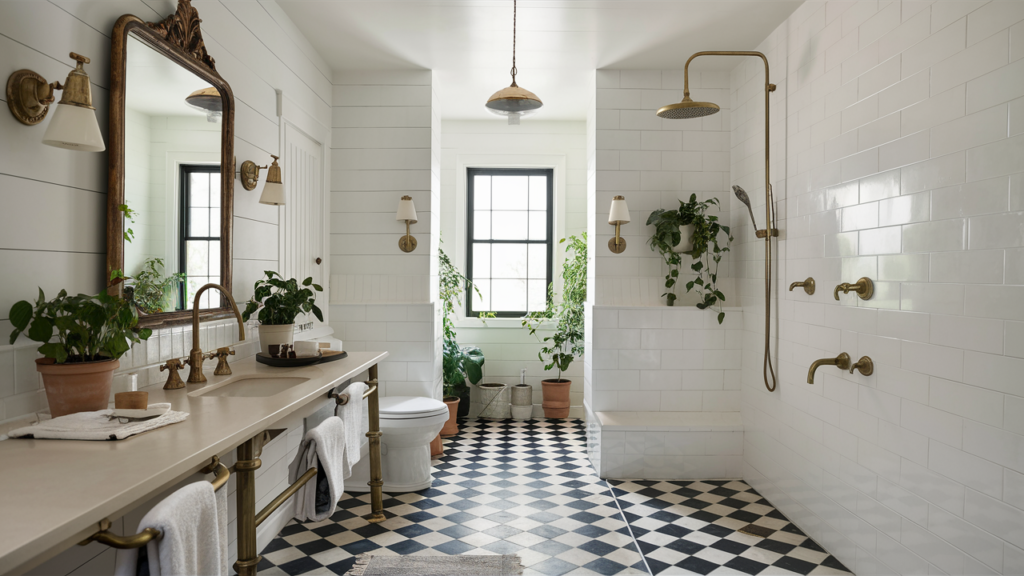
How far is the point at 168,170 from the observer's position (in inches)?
82.8

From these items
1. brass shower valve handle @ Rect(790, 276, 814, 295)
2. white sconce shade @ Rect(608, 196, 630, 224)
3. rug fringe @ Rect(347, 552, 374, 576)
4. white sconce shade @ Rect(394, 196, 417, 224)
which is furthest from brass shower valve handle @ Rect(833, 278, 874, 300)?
white sconce shade @ Rect(394, 196, 417, 224)

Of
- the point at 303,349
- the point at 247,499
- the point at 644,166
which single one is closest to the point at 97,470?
the point at 247,499

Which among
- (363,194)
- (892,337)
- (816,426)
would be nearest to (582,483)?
(816,426)

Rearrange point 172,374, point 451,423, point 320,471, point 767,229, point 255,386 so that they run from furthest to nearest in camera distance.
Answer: point 451,423
point 767,229
point 255,386
point 320,471
point 172,374

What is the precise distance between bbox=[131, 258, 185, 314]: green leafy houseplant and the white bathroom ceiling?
5.99 ft

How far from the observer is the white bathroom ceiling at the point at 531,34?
126 inches

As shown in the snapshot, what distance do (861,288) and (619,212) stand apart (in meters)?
1.64

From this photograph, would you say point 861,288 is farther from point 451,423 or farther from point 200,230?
point 451,423

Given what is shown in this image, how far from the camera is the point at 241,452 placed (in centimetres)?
163

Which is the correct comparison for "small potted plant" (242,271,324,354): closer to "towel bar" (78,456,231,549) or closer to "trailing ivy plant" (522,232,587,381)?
"towel bar" (78,456,231,549)

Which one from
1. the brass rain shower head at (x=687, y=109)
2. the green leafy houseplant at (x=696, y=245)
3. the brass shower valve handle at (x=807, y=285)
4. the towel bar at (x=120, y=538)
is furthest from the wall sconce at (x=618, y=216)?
the towel bar at (x=120, y=538)

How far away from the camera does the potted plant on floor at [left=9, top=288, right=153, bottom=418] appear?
148 centimetres

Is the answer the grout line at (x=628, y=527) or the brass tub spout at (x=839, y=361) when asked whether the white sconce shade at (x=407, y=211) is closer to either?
Result: the grout line at (x=628, y=527)

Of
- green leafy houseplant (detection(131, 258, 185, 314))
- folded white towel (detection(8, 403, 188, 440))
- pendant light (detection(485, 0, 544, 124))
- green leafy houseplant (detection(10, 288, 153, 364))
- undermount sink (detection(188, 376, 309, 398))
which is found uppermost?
pendant light (detection(485, 0, 544, 124))
